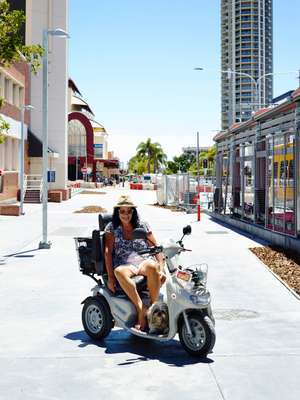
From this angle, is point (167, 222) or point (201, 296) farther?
point (167, 222)

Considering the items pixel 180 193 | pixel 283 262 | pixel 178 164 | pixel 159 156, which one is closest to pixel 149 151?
pixel 159 156

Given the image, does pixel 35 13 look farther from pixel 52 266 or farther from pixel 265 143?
pixel 52 266

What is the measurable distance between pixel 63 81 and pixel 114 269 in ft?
156

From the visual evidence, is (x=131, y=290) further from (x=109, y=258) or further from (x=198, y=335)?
(x=198, y=335)

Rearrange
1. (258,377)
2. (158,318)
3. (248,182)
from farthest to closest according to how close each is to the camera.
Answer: (248,182) → (158,318) → (258,377)

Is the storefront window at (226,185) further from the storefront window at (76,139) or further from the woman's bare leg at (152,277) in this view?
the storefront window at (76,139)

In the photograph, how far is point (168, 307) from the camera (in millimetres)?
6207

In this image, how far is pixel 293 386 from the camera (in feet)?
17.4

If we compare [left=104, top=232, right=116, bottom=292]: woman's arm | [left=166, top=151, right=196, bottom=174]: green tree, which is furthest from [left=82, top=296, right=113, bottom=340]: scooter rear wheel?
[left=166, top=151, right=196, bottom=174]: green tree

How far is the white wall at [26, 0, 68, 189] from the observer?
171 feet

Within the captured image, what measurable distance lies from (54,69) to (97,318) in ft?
157

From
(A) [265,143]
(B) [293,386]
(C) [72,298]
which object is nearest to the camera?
(B) [293,386]

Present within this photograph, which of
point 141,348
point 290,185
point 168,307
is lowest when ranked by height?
point 141,348

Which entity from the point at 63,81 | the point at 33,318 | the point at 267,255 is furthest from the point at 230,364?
the point at 63,81
